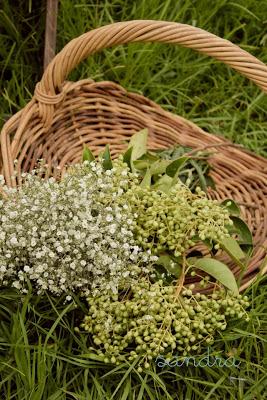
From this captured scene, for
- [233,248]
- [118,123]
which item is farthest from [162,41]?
[233,248]

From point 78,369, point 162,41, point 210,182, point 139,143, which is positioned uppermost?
point 162,41

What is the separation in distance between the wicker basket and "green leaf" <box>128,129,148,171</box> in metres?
0.14

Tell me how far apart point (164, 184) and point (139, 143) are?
0.21 meters

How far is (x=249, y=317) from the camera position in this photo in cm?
169

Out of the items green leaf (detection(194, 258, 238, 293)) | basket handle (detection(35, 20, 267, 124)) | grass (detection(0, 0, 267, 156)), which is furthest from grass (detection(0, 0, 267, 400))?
basket handle (detection(35, 20, 267, 124))

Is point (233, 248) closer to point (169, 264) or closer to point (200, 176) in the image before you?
point (169, 264)

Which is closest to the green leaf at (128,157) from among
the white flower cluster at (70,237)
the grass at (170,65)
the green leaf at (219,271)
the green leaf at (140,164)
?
the green leaf at (140,164)

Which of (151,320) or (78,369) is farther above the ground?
(151,320)

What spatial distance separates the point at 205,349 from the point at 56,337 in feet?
1.02

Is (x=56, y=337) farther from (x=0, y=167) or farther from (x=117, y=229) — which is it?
(x=0, y=167)

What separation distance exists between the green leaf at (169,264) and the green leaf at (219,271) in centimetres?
4

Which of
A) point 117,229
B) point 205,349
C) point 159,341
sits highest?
point 117,229

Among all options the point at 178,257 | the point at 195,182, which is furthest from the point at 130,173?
the point at 195,182

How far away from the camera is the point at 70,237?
155 centimetres
